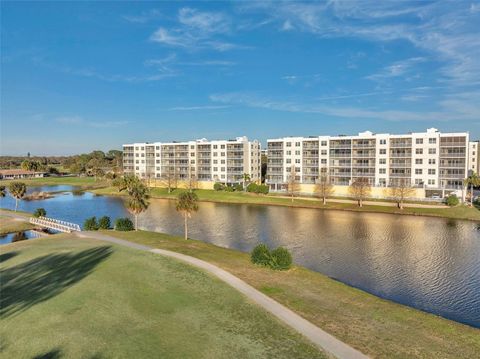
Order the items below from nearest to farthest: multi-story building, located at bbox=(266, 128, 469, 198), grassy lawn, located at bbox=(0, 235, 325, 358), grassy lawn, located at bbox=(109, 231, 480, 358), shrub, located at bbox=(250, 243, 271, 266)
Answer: grassy lawn, located at bbox=(0, 235, 325, 358) < grassy lawn, located at bbox=(109, 231, 480, 358) < shrub, located at bbox=(250, 243, 271, 266) < multi-story building, located at bbox=(266, 128, 469, 198)

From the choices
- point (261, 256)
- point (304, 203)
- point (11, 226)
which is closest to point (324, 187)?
point (304, 203)

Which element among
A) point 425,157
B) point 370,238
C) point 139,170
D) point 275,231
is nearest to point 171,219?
point 275,231

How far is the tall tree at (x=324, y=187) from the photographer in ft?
292

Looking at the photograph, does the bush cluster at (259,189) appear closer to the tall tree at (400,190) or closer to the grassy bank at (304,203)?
the grassy bank at (304,203)

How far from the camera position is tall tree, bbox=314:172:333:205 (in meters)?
89.1

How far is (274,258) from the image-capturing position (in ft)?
110

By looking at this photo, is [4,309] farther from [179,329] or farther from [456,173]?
[456,173]

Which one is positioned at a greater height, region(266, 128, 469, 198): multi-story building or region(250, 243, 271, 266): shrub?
region(266, 128, 469, 198): multi-story building

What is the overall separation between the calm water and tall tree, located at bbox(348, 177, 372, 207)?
7.86 m

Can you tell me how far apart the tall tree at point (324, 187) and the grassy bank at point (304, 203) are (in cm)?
285

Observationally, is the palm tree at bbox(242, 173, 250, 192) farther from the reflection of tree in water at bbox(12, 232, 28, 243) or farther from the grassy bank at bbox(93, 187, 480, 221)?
the reflection of tree in water at bbox(12, 232, 28, 243)

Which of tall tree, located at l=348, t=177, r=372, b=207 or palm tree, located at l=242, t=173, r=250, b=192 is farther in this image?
palm tree, located at l=242, t=173, r=250, b=192

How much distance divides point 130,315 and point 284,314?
370 inches

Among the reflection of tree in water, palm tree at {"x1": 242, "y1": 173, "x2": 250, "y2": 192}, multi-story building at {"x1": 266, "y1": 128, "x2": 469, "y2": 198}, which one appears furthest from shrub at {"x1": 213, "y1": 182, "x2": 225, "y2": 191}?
the reflection of tree in water
